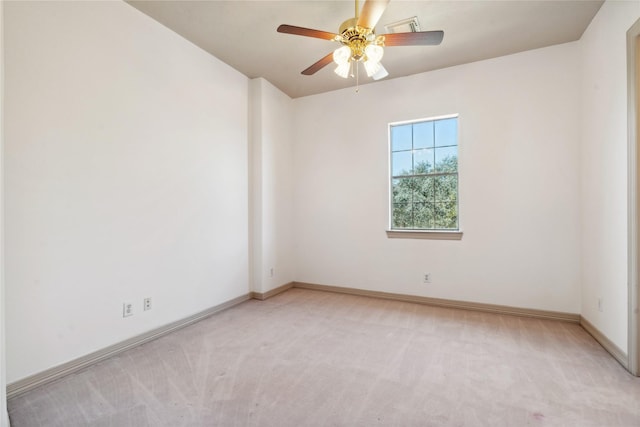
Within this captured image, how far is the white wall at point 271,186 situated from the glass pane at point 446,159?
7.35ft

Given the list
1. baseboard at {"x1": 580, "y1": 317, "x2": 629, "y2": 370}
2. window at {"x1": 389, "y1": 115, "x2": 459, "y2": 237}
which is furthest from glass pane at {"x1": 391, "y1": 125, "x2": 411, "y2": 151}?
baseboard at {"x1": 580, "y1": 317, "x2": 629, "y2": 370}

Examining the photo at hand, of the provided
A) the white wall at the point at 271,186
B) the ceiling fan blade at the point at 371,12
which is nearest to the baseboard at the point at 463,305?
the white wall at the point at 271,186

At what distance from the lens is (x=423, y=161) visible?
13.4 ft

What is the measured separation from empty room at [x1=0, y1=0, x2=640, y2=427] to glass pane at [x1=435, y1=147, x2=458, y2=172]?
0.03 meters

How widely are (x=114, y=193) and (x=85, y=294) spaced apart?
2.76 feet

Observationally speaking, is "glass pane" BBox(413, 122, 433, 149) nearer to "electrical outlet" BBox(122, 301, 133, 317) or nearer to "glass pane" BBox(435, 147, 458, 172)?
A: "glass pane" BBox(435, 147, 458, 172)

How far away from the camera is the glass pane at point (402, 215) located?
13.7ft

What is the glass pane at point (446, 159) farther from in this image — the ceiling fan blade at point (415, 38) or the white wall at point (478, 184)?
the ceiling fan blade at point (415, 38)

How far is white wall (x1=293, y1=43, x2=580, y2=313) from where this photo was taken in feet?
10.8

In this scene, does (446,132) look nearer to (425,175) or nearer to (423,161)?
(423,161)

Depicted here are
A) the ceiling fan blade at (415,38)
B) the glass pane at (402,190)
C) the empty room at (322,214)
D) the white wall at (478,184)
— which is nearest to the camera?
the empty room at (322,214)

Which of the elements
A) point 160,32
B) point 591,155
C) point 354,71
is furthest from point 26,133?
point 591,155

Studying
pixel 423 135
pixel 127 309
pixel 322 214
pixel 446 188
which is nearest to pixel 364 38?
pixel 423 135

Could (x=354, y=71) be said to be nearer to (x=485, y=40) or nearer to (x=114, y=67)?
(x=485, y=40)
